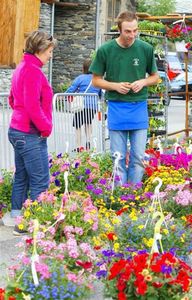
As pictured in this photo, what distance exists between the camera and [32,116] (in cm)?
583

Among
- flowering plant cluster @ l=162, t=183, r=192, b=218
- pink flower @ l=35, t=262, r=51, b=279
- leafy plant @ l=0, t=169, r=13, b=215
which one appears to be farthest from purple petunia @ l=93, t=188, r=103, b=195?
pink flower @ l=35, t=262, r=51, b=279

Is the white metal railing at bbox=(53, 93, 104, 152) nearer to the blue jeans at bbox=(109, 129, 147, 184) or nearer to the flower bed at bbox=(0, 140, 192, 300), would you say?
the flower bed at bbox=(0, 140, 192, 300)

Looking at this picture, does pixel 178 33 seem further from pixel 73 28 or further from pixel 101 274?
pixel 73 28

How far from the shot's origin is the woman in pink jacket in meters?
5.77

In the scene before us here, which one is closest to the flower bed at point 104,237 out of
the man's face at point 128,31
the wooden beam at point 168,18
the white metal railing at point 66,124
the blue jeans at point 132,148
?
the blue jeans at point 132,148

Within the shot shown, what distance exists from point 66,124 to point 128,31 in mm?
2269

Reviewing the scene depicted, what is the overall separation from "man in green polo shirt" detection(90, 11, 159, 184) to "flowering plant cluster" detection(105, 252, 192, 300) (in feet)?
10.4

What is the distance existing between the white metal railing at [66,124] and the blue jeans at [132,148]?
2.93ft

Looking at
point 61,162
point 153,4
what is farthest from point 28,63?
point 153,4

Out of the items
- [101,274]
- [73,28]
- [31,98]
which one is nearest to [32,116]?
[31,98]

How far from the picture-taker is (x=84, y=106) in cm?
915

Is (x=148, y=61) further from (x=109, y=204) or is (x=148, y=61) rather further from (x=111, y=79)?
(x=109, y=204)

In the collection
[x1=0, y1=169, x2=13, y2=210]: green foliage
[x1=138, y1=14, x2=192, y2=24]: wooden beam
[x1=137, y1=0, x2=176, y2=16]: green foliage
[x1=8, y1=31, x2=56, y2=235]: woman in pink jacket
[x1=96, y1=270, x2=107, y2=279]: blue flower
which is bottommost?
[x1=0, y1=169, x2=13, y2=210]: green foliage

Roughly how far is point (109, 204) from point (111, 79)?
4.04ft
